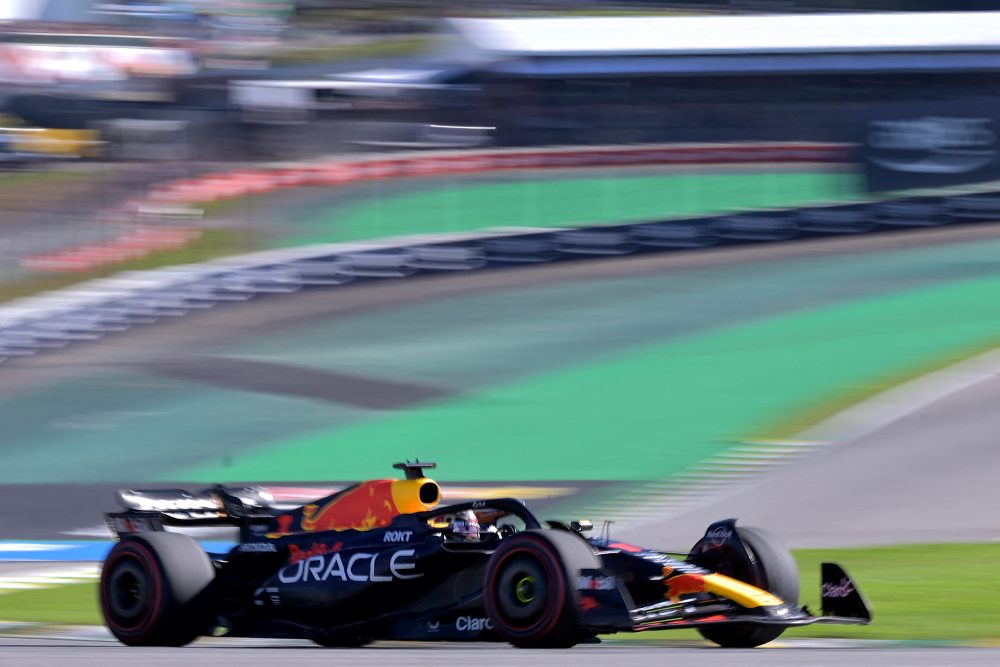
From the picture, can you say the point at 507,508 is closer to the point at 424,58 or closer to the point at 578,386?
the point at 578,386

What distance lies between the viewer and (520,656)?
240 inches

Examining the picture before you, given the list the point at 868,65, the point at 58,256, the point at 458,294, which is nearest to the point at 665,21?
the point at 868,65

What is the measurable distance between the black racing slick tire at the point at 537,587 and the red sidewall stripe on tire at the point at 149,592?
1773mm

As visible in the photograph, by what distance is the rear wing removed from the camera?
26.6 feet

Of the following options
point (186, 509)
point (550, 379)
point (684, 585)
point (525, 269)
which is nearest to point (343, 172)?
point (525, 269)

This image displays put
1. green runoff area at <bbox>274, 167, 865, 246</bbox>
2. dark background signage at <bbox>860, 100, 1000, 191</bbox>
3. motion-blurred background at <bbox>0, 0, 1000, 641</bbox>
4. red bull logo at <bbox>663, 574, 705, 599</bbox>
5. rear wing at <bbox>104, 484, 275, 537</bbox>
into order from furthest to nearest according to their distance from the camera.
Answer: green runoff area at <bbox>274, 167, 865, 246</bbox>, dark background signage at <bbox>860, 100, 1000, 191</bbox>, motion-blurred background at <bbox>0, 0, 1000, 641</bbox>, rear wing at <bbox>104, 484, 275, 537</bbox>, red bull logo at <bbox>663, 574, 705, 599</bbox>

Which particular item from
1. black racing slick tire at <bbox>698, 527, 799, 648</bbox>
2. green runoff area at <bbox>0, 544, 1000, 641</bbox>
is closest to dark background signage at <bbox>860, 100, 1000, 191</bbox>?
green runoff area at <bbox>0, 544, 1000, 641</bbox>

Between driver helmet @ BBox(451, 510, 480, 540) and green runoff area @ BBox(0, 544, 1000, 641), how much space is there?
1.38 meters

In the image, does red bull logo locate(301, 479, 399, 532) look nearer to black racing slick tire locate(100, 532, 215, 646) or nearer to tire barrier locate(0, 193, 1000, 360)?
black racing slick tire locate(100, 532, 215, 646)

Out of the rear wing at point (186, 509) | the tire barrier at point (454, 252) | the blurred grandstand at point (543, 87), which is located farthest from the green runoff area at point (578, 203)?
the rear wing at point (186, 509)

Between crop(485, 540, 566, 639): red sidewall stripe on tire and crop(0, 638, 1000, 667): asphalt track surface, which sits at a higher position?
crop(485, 540, 566, 639): red sidewall stripe on tire

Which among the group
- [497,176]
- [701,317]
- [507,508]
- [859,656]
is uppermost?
[497,176]

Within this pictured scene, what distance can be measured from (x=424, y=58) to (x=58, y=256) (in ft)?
44.6

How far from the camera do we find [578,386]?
18.2m
